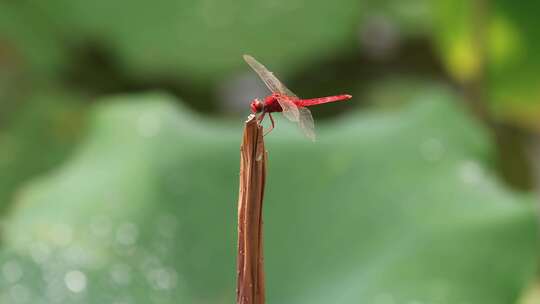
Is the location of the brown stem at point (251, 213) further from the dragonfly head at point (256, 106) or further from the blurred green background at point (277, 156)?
the blurred green background at point (277, 156)

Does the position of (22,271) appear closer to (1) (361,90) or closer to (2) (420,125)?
(2) (420,125)

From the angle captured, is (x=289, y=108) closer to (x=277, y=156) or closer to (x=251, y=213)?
(x=251, y=213)

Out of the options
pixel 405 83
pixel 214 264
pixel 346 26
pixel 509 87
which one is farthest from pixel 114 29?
pixel 214 264

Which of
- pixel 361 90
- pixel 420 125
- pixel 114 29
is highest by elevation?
pixel 114 29

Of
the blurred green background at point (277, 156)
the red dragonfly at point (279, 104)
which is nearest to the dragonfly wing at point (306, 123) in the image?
the red dragonfly at point (279, 104)

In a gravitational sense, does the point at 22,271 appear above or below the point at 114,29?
below

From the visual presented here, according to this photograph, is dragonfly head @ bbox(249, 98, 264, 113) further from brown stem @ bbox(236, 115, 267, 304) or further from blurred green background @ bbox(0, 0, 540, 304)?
blurred green background @ bbox(0, 0, 540, 304)

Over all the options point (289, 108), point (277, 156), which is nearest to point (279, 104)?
point (289, 108)
